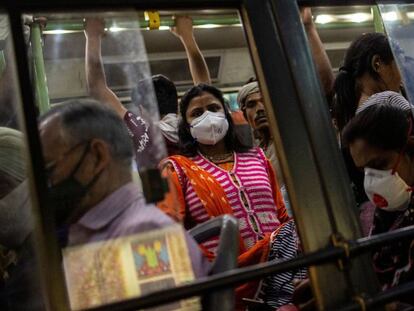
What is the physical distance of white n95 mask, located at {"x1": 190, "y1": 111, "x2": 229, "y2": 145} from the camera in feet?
8.34

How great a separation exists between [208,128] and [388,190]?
96 cm

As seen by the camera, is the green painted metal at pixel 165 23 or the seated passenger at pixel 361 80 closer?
the green painted metal at pixel 165 23

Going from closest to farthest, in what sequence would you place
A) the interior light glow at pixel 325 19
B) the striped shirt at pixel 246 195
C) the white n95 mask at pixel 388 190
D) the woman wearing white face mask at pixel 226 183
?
the white n95 mask at pixel 388 190
the woman wearing white face mask at pixel 226 183
the striped shirt at pixel 246 195
the interior light glow at pixel 325 19

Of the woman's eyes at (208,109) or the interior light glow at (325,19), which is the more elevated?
the interior light glow at (325,19)

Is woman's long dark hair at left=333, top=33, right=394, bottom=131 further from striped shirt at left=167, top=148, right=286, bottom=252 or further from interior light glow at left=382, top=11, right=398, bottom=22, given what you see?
interior light glow at left=382, top=11, right=398, bottom=22

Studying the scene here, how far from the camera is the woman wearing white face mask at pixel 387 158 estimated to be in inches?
74.7

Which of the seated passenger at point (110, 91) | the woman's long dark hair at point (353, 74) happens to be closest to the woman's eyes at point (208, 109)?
the seated passenger at point (110, 91)

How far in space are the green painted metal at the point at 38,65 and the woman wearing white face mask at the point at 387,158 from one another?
112cm

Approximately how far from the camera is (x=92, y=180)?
3.54 ft

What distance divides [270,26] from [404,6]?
48cm

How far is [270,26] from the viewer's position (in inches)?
48.0

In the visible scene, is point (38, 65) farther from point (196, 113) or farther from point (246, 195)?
point (246, 195)

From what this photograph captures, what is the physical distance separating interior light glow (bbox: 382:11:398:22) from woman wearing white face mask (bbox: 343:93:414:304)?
524 millimetres

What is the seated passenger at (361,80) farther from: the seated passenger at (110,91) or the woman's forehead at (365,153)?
the seated passenger at (110,91)
